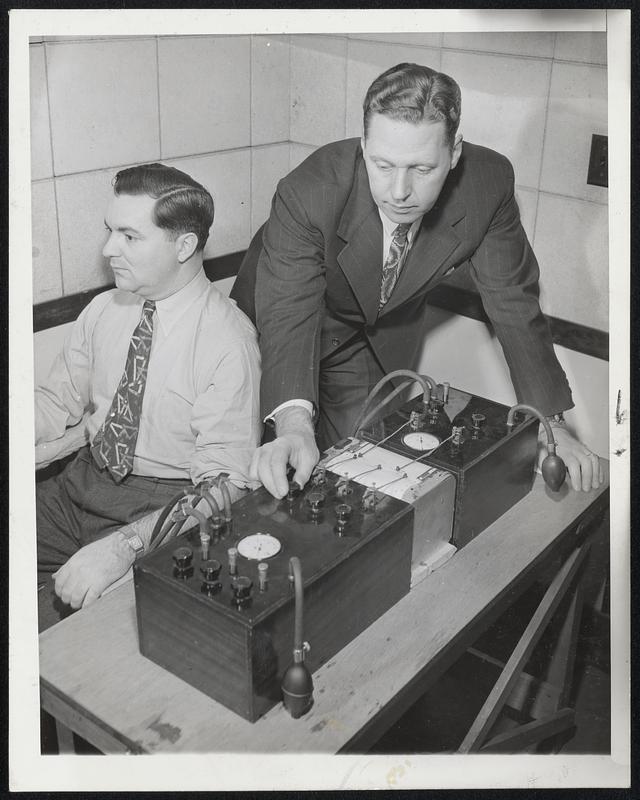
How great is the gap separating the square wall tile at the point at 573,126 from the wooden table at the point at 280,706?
99cm

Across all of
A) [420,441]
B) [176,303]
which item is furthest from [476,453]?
[176,303]

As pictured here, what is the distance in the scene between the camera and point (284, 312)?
1.98 m

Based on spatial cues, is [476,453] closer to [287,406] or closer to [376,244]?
[287,406]

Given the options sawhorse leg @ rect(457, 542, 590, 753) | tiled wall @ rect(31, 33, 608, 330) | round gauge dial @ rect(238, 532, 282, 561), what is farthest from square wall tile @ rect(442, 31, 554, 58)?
sawhorse leg @ rect(457, 542, 590, 753)

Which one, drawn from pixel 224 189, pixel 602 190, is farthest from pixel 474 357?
pixel 224 189

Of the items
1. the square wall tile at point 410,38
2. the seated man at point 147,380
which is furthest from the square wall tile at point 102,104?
the square wall tile at point 410,38

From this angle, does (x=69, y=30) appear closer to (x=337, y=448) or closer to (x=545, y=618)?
(x=337, y=448)

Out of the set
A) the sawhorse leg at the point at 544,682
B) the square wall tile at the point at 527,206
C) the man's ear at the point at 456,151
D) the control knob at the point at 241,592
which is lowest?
the sawhorse leg at the point at 544,682

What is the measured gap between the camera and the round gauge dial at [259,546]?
146 cm

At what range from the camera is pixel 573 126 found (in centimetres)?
204

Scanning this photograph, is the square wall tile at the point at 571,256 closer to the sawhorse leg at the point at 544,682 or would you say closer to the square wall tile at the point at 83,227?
the sawhorse leg at the point at 544,682

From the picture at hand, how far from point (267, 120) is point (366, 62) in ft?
1.09

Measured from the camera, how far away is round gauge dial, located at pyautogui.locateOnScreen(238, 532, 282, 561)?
1.46 m

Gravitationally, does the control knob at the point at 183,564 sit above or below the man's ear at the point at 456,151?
below
